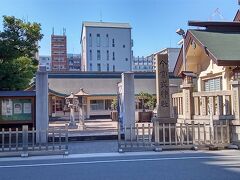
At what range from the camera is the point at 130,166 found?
30.9ft

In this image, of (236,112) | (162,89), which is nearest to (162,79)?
(162,89)

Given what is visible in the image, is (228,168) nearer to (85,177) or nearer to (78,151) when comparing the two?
(85,177)

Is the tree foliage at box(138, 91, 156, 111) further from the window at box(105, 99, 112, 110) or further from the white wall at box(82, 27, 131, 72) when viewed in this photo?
the white wall at box(82, 27, 131, 72)

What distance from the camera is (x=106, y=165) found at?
9688 mm

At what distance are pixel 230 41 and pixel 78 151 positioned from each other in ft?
32.6

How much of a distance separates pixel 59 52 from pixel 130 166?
4315 inches

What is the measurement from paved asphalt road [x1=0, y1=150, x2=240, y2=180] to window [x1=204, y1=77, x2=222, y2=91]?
6468 mm

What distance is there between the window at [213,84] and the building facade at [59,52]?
98.8m

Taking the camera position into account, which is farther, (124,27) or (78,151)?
(124,27)

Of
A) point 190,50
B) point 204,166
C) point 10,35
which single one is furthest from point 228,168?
point 10,35

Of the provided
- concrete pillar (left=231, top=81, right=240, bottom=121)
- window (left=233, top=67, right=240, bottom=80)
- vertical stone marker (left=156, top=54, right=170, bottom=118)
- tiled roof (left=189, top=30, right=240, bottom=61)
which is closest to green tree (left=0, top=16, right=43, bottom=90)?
vertical stone marker (left=156, top=54, right=170, bottom=118)

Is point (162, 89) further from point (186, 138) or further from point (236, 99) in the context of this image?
point (236, 99)

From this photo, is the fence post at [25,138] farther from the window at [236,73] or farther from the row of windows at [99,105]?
the row of windows at [99,105]

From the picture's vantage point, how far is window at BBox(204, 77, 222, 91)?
17903 mm
